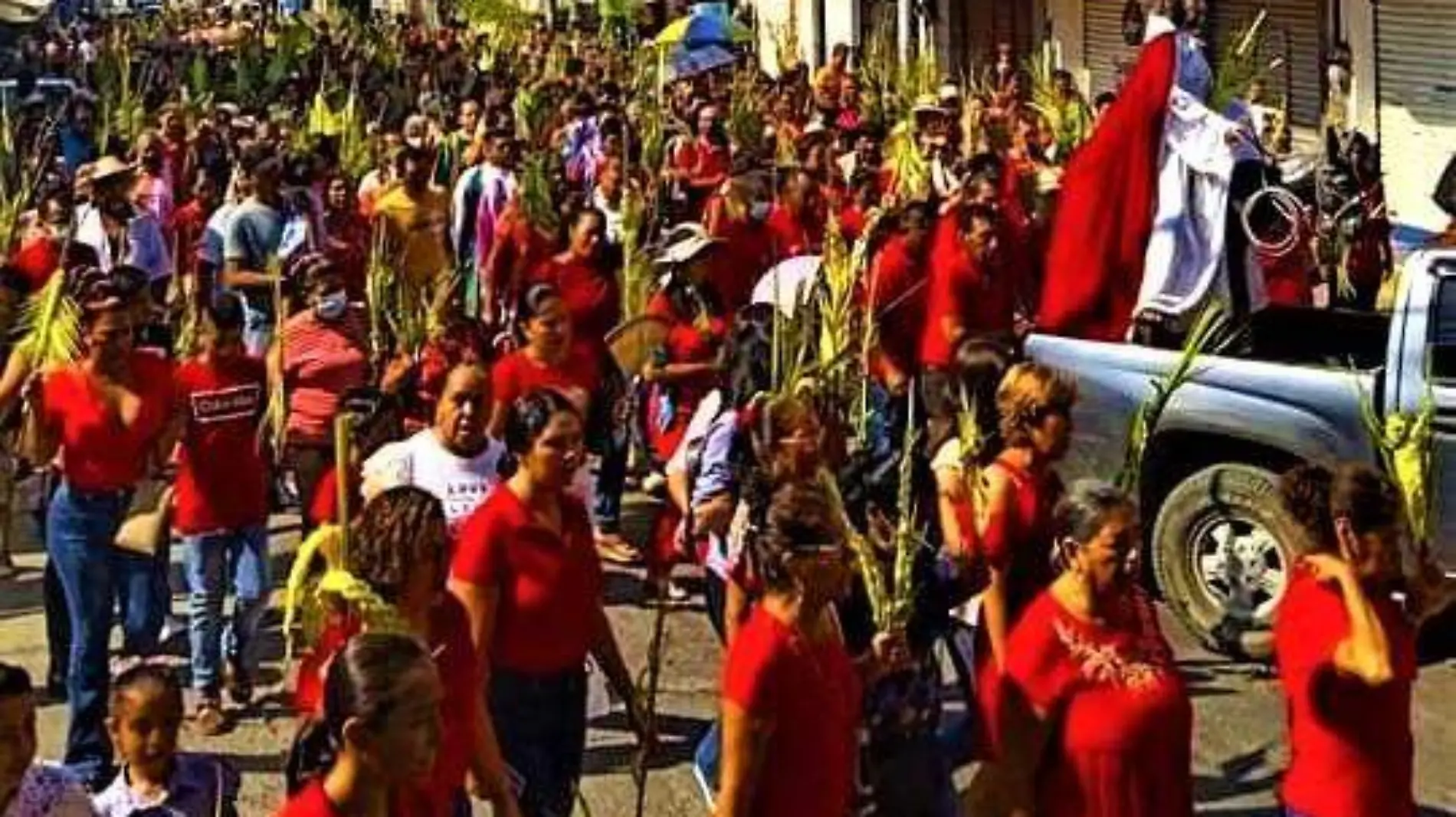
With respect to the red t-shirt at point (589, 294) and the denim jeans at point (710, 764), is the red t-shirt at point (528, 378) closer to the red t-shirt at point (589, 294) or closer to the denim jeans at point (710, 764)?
the red t-shirt at point (589, 294)

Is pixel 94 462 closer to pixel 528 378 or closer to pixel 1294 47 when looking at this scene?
pixel 528 378

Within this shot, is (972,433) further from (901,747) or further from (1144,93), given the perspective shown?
(1144,93)

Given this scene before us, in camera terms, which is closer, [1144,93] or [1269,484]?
[1269,484]

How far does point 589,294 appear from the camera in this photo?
35.7 ft

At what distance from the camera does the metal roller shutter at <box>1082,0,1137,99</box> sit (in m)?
25.3

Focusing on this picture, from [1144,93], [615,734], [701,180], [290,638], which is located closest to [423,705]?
[290,638]

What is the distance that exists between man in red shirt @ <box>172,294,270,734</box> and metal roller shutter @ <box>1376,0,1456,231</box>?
12407 millimetres

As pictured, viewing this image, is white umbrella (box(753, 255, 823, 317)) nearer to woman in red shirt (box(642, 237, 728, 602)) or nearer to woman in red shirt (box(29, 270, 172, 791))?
woman in red shirt (box(642, 237, 728, 602))

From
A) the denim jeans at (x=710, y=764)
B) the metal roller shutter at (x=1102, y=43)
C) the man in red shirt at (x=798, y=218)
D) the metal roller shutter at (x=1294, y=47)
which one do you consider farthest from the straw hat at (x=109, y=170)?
the metal roller shutter at (x=1102, y=43)

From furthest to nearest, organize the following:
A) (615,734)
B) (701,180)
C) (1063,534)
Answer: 1. (701,180)
2. (615,734)
3. (1063,534)

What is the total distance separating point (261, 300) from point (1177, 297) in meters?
4.35

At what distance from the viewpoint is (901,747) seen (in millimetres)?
5926

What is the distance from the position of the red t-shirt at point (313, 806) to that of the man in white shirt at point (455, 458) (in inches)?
108

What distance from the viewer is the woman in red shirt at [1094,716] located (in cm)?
516
